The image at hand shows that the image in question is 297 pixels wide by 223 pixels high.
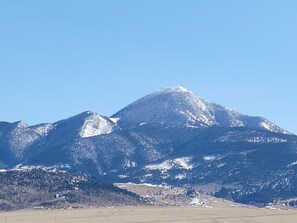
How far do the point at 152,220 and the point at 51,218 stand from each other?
26362 millimetres

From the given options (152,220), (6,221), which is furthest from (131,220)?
(6,221)

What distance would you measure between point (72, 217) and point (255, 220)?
45.4 meters

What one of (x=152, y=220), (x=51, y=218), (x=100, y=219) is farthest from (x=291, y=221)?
(x=51, y=218)

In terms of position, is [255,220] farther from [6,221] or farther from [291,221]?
[6,221]

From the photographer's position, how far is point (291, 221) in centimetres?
18462

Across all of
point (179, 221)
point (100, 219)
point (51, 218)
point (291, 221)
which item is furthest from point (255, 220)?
point (51, 218)

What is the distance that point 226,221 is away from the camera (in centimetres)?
18262

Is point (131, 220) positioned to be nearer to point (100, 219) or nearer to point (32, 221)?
point (100, 219)

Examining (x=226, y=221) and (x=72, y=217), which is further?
(x=72, y=217)

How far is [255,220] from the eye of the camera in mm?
191000

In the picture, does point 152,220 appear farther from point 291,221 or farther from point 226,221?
point 291,221

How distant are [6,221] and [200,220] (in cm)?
4581

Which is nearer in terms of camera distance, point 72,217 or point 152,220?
point 152,220

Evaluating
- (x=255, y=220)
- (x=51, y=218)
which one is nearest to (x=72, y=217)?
(x=51, y=218)
